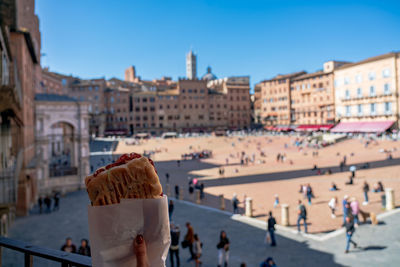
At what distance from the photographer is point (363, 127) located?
59750 mm

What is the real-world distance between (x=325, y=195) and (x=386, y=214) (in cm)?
710

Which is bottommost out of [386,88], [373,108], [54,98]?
[54,98]

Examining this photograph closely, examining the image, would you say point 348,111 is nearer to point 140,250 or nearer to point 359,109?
point 359,109

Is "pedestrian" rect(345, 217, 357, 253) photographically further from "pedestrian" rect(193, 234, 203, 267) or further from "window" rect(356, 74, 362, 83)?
"window" rect(356, 74, 362, 83)

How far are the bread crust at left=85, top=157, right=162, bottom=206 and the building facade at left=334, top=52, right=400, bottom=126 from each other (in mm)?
64846

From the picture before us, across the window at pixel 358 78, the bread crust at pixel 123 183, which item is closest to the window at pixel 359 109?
the window at pixel 358 78

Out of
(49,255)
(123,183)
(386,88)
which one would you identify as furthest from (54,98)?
(386,88)

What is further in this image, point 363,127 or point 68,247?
point 363,127

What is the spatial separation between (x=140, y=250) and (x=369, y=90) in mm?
Answer: 67525

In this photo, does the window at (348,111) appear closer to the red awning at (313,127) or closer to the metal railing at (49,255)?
the red awning at (313,127)

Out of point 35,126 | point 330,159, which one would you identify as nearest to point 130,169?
point 35,126

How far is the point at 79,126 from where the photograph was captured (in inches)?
979

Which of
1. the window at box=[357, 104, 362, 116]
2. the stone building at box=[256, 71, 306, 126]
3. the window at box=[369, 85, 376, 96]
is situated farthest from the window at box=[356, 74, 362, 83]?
the stone building at box=[256, 71, 306, 126]

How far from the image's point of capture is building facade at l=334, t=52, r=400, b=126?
183 feet
